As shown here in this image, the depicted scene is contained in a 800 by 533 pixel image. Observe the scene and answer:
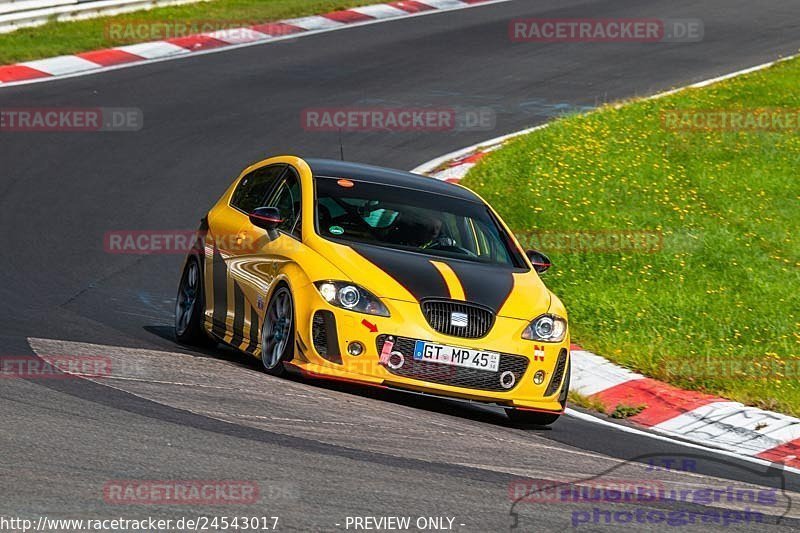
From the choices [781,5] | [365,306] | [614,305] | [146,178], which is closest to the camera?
[365,306]

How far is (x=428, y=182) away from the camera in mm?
10781

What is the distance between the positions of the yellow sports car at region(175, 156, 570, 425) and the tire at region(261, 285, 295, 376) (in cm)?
1

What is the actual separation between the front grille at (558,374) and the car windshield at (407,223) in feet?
3.20

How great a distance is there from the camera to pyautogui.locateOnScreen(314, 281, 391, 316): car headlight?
351 inches

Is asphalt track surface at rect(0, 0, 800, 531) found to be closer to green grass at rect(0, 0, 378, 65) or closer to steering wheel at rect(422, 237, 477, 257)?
steering wheel at rect(422, 237, 477, 257)

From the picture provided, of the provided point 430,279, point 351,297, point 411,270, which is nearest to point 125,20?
point 411,270

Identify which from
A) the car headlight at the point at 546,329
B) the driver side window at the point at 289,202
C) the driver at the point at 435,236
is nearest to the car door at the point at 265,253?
the driver side window at the point at 289,202

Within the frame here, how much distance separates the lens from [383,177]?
10523 millimetres

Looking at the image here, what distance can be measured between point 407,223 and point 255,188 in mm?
1517

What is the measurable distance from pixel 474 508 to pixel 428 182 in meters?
4.76

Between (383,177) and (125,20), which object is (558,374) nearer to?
(383,177)

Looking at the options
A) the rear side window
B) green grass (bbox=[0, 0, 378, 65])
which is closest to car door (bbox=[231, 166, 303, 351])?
the rear side window

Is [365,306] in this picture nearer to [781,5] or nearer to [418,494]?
[418,494]

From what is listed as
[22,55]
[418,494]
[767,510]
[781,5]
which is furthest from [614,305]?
[781,5]
